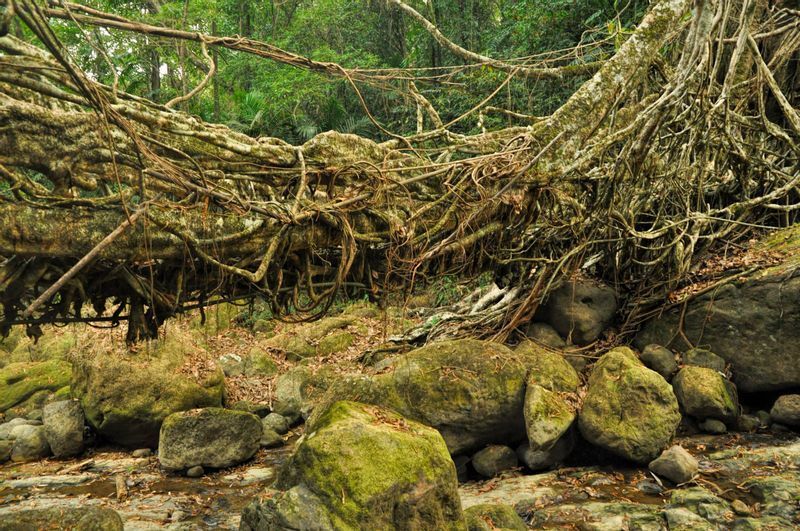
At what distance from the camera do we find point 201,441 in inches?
312

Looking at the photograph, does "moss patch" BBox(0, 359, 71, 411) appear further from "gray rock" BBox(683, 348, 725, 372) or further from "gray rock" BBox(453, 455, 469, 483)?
"gray rock" BBox(683, 348, 725, 372)

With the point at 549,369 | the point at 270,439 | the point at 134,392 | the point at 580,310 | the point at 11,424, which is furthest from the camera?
the point at 11,424

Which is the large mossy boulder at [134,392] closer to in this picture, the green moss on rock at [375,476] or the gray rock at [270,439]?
the gray rock at [270,439]

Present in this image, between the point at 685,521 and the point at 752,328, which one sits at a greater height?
the point at 752,328

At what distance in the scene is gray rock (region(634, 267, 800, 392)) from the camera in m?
7.39

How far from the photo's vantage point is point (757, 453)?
6.43 meters

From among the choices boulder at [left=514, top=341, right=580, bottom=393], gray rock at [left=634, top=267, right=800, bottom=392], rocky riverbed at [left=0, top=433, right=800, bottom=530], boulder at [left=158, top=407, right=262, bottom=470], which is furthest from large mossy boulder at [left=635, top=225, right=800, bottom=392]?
boulder at [left=158, top=407, right=262, bottom=470]

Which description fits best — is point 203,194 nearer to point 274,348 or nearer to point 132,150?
point 132,150

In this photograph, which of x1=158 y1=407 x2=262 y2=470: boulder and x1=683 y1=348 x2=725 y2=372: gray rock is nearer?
x1=683 y1=348 x2=725 y2=372: gray rock

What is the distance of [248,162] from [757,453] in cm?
588

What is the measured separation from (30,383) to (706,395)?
36.8ft

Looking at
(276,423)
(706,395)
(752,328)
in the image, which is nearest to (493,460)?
(706,395)

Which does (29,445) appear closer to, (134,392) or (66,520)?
(134,392)

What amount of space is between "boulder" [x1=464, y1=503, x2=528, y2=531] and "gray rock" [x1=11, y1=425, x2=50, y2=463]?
6.89m
